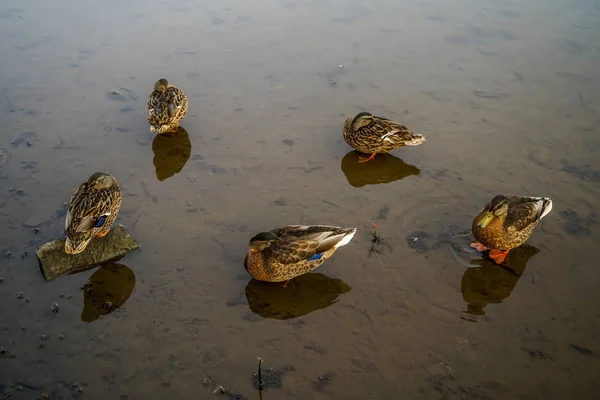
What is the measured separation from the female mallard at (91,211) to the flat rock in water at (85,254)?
5.0 inches

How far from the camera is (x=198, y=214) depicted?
654 centimetres

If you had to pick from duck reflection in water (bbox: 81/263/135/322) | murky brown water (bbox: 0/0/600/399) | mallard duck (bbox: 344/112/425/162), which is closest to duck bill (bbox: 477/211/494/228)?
murky brown water (bbox: 0/0/600/399)

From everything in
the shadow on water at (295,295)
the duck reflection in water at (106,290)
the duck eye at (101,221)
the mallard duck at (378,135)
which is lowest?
the shadow on water at (295,295)

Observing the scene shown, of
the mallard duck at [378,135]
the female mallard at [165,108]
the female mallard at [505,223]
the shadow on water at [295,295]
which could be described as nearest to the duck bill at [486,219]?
the female mallard at [505,223]

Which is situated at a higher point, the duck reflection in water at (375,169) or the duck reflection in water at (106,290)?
the duck reflection in water at (375,169)

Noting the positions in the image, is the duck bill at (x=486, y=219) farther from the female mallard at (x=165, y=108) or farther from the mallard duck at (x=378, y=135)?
the female mallard at (x=165, y=108)

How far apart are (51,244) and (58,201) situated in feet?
3.43

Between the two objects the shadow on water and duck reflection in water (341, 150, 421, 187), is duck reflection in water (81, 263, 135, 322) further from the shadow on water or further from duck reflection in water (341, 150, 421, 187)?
duck reflection in water (341, 150, 421, 187)

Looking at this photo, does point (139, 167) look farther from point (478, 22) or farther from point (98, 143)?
point (478, 22)

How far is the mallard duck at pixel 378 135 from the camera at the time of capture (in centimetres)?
725

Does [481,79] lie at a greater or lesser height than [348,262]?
greater

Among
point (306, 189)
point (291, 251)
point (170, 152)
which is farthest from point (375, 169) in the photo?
point (170, 152)

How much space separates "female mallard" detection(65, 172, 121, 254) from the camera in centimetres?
560

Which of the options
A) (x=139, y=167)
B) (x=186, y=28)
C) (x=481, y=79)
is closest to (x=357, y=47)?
(x=481, y=79)
